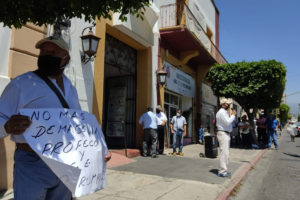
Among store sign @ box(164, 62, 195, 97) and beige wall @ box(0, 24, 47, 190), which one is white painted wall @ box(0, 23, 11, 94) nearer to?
beige wall @ box(0, 24, 47, 190)

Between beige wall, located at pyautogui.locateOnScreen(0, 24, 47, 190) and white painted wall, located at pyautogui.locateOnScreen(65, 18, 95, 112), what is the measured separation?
0.96 metres

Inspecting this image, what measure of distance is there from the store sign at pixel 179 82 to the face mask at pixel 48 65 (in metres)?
9.62

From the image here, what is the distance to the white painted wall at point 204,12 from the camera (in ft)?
47.8

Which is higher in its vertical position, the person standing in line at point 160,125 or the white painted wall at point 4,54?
the white painted wall at point 4,54

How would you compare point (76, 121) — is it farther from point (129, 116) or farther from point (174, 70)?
point (174, 70)

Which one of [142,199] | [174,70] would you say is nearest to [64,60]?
[142,199]

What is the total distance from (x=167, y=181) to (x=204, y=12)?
1411 centimetres

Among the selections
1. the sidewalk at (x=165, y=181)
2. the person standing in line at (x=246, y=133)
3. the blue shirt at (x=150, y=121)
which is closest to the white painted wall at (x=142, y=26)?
the blue shirt at (x=150, y=121)

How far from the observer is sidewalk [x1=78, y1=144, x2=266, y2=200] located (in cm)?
429

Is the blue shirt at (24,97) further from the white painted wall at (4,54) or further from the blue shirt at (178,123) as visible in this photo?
the blue shirt at (178,123)

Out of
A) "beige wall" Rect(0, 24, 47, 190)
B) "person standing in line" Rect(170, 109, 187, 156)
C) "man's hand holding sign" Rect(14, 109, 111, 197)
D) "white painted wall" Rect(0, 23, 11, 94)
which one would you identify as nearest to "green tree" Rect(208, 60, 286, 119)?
"person standing in line" Rect(170, 109, 187, 156)

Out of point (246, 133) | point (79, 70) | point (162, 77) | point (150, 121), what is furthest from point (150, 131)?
point (246, 133)

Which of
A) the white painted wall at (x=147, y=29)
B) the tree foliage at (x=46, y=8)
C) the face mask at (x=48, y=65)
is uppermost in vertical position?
the white painted wall at (x=147, y=29)

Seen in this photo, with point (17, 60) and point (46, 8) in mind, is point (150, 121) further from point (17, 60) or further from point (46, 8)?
point (46, 8)
